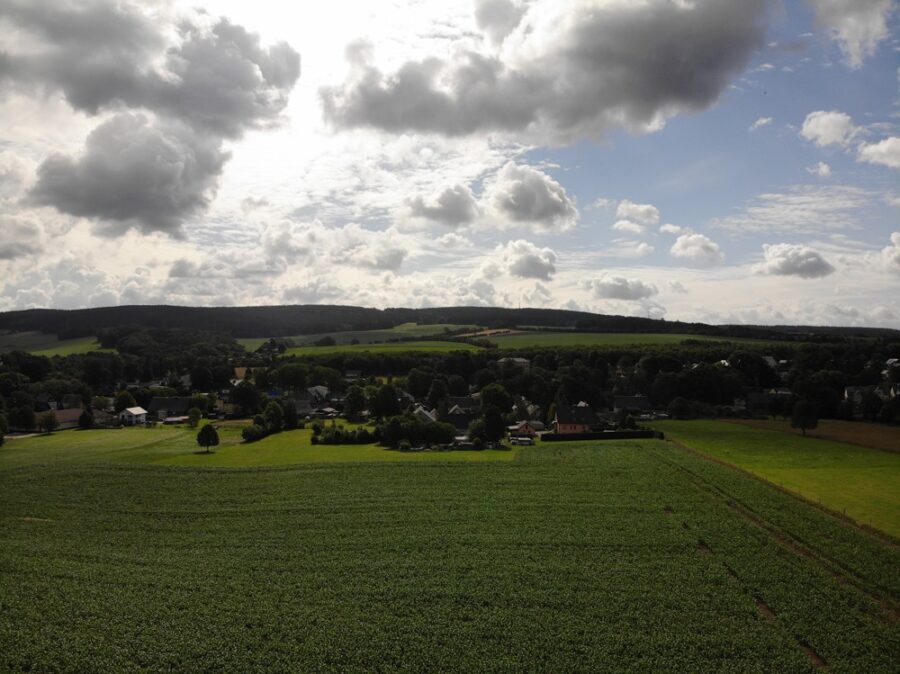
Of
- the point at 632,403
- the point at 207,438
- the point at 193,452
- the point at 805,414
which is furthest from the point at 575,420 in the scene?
the point at 193,452

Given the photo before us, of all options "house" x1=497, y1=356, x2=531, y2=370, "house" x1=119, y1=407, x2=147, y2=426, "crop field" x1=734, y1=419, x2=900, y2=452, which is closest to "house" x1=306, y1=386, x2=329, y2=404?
"house" x1=119, y1=407, x2=147, y2=426

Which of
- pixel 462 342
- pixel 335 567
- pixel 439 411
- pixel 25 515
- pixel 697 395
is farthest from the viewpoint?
pixel 462 342

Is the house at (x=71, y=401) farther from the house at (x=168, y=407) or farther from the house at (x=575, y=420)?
the house at (x=575, y=420)

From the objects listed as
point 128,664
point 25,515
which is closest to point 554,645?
point 128,664

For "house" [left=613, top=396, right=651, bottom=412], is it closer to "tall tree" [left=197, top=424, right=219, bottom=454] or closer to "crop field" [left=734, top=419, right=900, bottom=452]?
"crop field" [left=734, top=419, right=900, bottom=452]

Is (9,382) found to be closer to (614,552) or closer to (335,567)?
(335,567)
